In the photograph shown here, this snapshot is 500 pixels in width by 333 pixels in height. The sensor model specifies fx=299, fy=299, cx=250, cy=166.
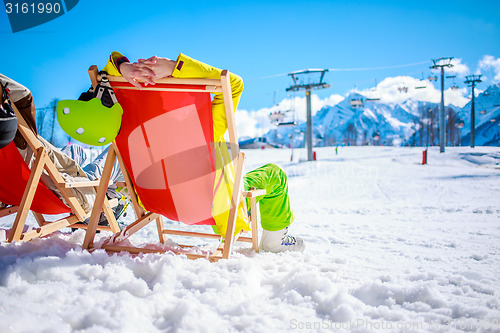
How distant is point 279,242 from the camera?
2111mm

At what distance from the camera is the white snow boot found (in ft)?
6.93

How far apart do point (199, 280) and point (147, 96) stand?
0.99m

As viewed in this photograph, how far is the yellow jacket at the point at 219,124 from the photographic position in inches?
58.7

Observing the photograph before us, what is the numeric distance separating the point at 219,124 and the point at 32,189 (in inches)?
49.0

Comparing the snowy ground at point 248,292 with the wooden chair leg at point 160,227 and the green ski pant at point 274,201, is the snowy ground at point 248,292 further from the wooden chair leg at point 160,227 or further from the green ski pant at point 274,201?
the wooden chair leg at point 160,227

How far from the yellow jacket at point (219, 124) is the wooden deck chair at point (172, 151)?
0.12ft

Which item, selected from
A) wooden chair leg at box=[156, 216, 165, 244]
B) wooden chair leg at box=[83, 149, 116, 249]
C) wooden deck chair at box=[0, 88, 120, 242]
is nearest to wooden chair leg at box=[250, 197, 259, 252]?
wooden chair leg at box=[156, 216, 165, 244]

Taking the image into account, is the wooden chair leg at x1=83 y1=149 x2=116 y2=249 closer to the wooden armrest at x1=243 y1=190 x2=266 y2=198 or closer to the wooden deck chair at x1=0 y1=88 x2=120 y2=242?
the wooden deck chair at x1=0 y1=88 x2=120 y2=242

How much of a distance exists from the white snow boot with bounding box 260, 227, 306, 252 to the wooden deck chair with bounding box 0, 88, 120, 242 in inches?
45.8

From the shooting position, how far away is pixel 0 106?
1.47m

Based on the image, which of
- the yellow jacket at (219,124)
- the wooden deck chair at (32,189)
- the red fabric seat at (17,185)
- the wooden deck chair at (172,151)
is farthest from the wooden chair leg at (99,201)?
the red fabric seat at (17,185)

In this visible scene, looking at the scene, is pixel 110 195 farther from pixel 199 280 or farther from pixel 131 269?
pixel 199 280

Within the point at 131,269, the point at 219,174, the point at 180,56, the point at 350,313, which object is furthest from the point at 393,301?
the point at 180,56

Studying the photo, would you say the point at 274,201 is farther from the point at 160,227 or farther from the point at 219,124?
the point at 160,227
